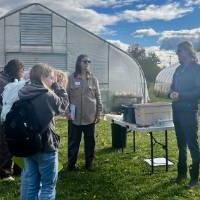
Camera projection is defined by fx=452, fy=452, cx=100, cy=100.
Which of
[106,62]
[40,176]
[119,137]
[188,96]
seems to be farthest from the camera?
[106,62]

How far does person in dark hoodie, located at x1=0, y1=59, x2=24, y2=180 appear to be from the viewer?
6.03 m

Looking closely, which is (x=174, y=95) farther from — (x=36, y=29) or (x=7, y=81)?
(x=36, y=29)

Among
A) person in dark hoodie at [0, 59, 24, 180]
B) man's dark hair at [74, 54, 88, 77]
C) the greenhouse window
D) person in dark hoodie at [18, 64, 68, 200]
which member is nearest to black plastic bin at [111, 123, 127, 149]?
man's dark hair at [74, 54, 88, 77]

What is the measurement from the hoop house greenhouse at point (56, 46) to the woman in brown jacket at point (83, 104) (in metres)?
10.5

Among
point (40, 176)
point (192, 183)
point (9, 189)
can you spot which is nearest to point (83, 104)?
point (9, 189)

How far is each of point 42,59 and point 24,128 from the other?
1364 centimetres

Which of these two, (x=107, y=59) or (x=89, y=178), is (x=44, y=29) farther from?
(x=89, y=178)

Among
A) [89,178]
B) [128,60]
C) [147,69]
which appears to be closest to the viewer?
[89,178]

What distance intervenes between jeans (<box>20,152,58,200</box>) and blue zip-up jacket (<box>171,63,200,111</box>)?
216cm

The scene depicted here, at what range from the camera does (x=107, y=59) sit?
1806 cm

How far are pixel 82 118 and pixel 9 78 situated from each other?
140cm

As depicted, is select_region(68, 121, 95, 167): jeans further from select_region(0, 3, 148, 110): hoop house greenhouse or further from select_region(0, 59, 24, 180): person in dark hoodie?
select_region(0, 3, 148, 110): hoop house greenhouse

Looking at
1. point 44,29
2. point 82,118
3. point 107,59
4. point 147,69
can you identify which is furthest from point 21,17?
point 147,69

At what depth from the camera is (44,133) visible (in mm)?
4215
